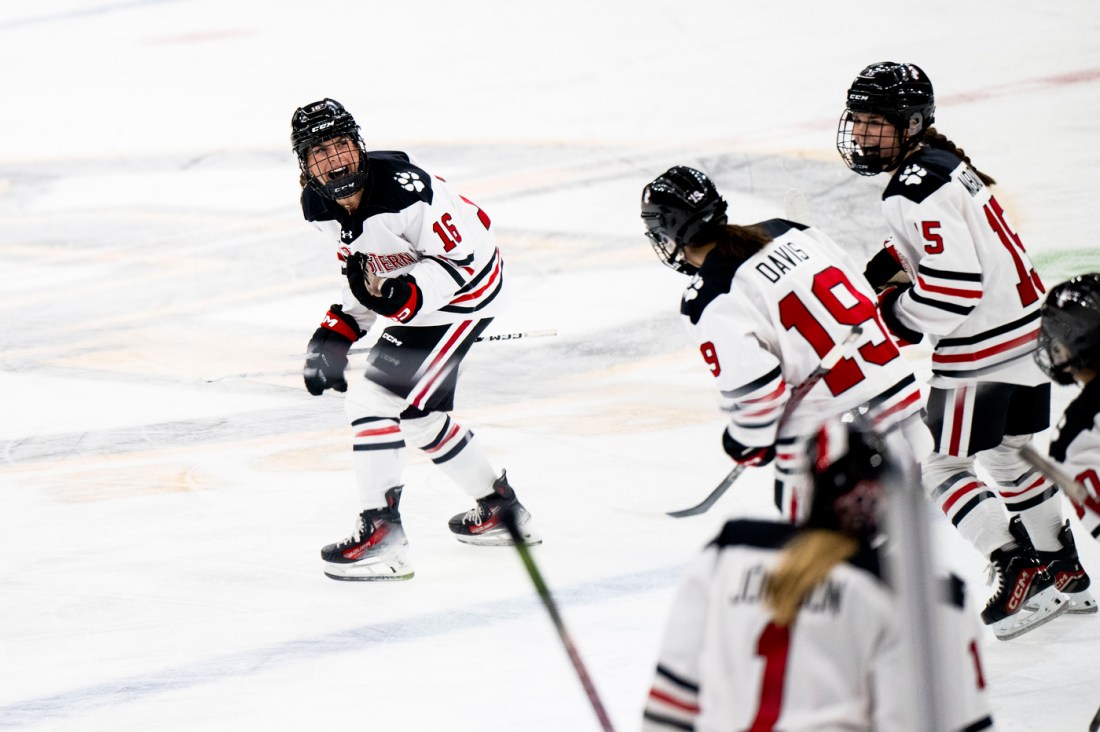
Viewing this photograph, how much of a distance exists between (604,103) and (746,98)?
85cm

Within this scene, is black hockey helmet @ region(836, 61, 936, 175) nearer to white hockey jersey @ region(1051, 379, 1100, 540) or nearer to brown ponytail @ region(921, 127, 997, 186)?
brown ponytail @ region(921, 127, 997, 186)

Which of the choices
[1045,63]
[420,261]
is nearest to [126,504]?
[420,261]

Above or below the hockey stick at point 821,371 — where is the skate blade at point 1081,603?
below

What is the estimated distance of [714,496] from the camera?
3.37 m

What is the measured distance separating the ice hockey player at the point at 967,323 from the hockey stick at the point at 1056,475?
925 mm

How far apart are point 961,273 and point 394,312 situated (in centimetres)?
146

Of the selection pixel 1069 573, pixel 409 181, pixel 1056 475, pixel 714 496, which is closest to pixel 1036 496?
pixel 1069 573

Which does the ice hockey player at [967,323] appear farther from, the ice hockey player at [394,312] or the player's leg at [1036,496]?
the ice hockey player at [394,312]

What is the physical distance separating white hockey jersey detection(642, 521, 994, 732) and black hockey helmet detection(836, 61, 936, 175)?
1.83m

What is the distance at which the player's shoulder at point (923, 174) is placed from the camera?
322 centimetres

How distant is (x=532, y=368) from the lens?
5.39m

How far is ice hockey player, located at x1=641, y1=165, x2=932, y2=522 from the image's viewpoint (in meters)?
2.85

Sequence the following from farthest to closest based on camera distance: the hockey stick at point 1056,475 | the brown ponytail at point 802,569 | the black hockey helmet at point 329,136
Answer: the black hockey helmet at point 329,136, the hockey stick at point 1056,475, the brown ponytail at point 802,569

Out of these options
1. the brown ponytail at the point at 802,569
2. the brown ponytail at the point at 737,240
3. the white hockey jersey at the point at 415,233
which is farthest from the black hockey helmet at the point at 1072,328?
the white hockey jersey at the point at 415,233
